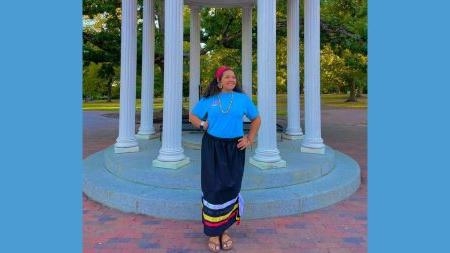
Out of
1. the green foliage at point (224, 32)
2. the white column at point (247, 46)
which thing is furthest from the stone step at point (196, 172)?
the green foliage at point (224, 32)

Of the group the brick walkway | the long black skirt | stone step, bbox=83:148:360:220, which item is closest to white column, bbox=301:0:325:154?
stone step, bbox=83:148:360:220

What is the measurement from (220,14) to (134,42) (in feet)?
23.6

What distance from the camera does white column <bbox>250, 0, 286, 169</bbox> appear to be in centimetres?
657

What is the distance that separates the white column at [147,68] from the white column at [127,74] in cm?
117

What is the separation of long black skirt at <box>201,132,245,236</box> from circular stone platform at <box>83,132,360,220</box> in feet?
3.06

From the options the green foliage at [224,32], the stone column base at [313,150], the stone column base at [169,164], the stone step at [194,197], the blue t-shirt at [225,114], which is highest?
the green foliage at [224,32]

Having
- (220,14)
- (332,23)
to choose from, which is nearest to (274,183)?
(332,23)

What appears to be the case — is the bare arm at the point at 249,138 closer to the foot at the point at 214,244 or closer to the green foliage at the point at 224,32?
the foot at the point at 214,244

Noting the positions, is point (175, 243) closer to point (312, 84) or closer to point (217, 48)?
point (312, 84)

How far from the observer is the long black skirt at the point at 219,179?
452 centimetres

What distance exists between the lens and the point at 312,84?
26.5 feet

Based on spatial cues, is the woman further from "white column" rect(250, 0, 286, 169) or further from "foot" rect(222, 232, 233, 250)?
"white column" rect(250, 0, 286, 169)

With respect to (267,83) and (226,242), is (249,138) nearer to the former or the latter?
(226,242)

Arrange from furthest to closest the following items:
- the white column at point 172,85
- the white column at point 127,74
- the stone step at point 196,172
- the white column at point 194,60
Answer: the white column at point 194,60 < the white column at point 127,74 < the white column at point 172,85 < the stone step at point 196,172
